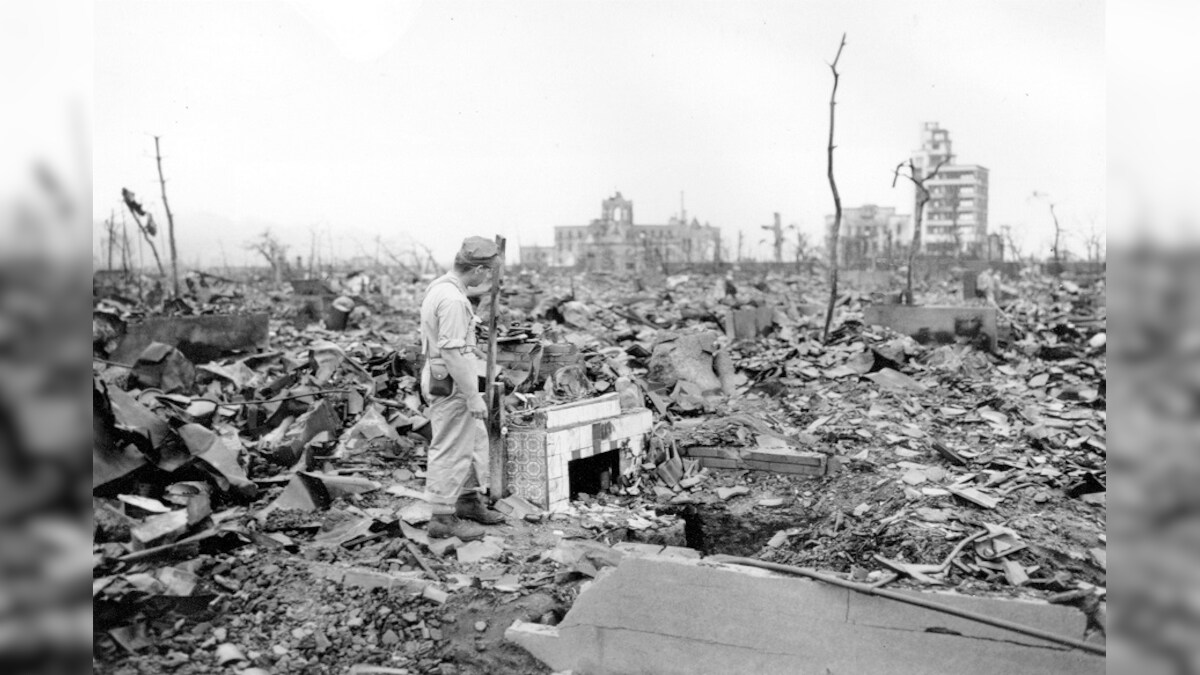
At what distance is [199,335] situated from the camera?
37.3 ft

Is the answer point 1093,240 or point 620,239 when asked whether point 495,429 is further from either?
point 620,239

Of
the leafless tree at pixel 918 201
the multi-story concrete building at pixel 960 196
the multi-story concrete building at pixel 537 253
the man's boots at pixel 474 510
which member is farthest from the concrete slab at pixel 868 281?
the multi-story concrete building at pixel 960 196

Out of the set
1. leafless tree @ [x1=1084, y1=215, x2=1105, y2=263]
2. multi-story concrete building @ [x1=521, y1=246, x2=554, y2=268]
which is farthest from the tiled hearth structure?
multi-story concrete building @ [x1=521, y1=246, x2=554, y2=268]

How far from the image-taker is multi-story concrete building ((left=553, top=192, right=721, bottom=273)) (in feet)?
201

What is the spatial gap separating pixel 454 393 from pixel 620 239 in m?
69.8

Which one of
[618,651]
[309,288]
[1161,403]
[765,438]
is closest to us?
[1161,403]

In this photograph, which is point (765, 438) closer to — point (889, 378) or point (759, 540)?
point (759, 540)

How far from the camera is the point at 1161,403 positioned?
4.39ft

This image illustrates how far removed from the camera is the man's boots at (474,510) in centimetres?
542

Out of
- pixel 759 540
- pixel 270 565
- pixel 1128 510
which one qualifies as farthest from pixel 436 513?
pixel 1128 510

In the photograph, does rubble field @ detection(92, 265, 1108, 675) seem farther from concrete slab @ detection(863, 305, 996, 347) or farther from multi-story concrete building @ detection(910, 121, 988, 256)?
multi-story concrete building @ detection(910, 121, 988, 256)

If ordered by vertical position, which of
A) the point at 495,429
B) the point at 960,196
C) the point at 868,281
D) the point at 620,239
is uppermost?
the point at 960,196

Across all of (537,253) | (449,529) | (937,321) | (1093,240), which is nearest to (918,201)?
(937,321)

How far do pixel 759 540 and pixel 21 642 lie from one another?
5227mm
